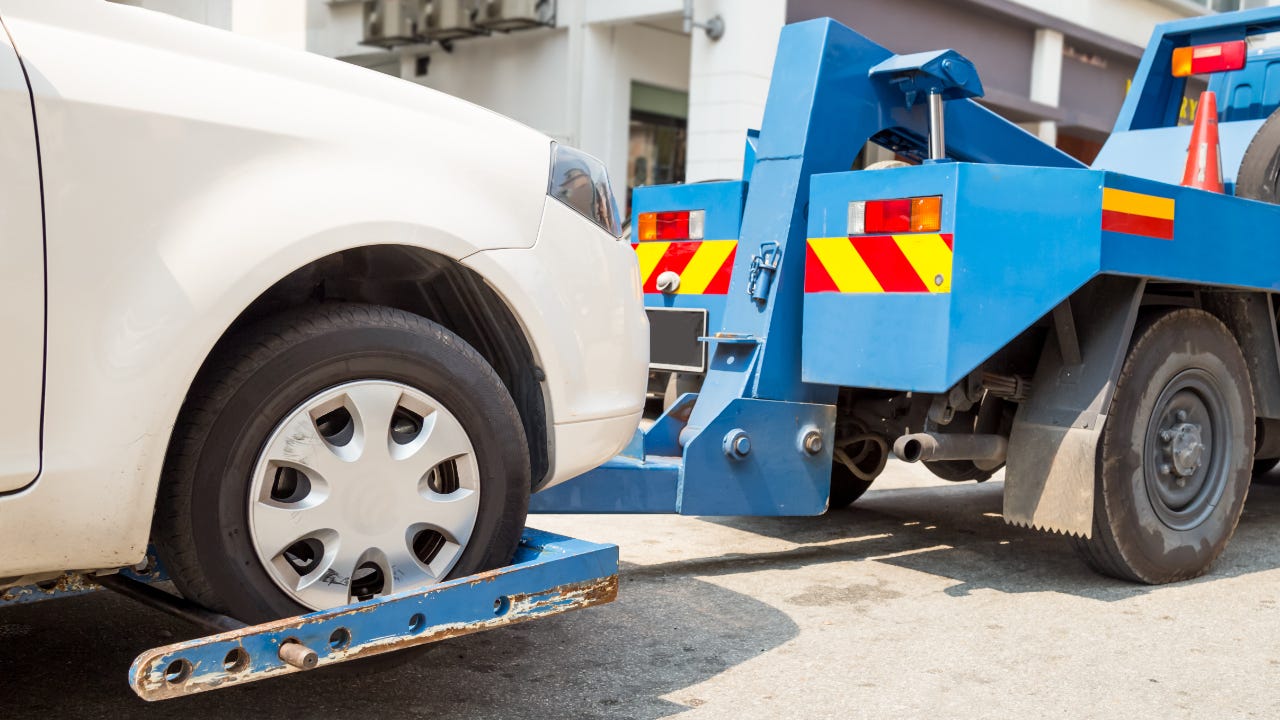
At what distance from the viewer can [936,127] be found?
4488 millimetres

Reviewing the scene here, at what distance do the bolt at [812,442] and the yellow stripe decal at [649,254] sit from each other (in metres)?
1.23

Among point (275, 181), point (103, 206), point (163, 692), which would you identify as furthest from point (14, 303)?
point (163, 692)

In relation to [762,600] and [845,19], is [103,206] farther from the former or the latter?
[845,19]

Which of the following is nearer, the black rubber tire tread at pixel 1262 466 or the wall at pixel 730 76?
the black rubber tire tread at pixel 1262 466

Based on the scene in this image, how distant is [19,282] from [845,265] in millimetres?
2649

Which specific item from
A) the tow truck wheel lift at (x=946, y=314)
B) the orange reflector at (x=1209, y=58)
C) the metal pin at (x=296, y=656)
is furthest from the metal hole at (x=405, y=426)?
the orange reflector at (x=1209, y=58)

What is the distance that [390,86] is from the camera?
2713 mm

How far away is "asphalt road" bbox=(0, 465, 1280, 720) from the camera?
9.84ft

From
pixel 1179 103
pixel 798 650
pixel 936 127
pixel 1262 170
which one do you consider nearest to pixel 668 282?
pixel 936 127

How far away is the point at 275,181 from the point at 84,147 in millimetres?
349

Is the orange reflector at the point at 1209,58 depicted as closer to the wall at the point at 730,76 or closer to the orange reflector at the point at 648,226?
the orange reflector at the point at 648,226

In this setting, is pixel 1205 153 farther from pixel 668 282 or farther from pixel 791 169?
pixel 668 282

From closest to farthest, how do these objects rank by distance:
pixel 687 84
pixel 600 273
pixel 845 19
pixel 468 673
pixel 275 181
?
pixel 275 181 < pixel 600 273 < pixel 468 673 < pixel 845 19 < pixel 687 84

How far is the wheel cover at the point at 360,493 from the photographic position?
97.4 inches
